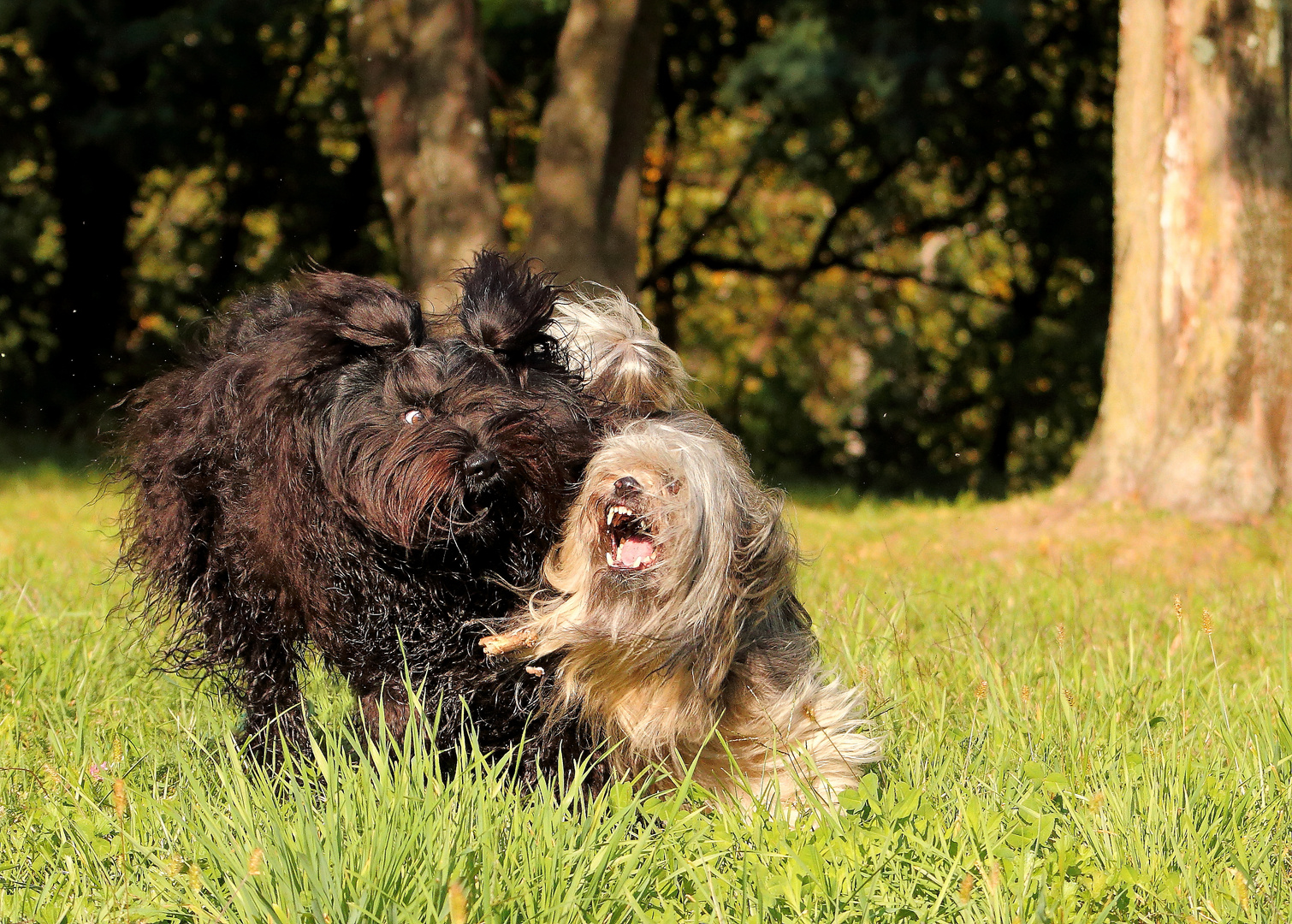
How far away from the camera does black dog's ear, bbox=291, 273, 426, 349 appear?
2.95 metres

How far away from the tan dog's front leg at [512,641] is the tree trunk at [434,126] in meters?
5.73

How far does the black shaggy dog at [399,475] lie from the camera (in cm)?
276

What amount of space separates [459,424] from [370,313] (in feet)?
1.24

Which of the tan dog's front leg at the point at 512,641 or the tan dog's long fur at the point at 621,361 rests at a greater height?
the tan dog's long fur at the point at 621,361

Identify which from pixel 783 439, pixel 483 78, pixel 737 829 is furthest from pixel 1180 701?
pixel 783 439

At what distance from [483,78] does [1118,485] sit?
15.6 ft

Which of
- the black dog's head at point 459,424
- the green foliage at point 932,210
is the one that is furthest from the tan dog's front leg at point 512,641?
the green foliage at point 932,210

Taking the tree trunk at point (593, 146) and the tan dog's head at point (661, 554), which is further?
the tree trunk at point (593, 146)

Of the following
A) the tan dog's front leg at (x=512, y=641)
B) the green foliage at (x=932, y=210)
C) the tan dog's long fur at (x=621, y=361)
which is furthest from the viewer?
the green foliage at (x=932, y=210)

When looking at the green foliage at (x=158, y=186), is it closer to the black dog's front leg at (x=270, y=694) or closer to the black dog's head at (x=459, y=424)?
the black dog's front leg at (x=270, y=694)

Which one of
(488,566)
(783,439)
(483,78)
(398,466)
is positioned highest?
(483,78)

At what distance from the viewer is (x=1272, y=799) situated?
278cm

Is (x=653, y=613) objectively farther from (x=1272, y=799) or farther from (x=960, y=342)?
(x=960, y=342)

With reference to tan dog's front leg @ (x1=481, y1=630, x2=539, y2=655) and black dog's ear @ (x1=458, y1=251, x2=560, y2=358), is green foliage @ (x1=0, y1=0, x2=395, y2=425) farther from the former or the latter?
tan dog's front leg @ (x1=481, y1=630, x2=539, y2=655)
